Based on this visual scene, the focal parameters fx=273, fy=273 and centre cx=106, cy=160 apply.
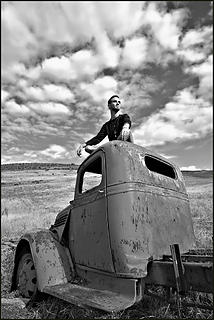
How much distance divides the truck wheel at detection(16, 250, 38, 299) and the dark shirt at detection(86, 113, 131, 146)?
198cm

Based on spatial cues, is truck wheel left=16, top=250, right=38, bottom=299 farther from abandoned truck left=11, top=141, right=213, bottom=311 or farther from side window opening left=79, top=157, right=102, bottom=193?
side window opening left=79, top=157, right=102, bottom=193

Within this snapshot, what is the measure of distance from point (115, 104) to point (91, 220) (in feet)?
5.84

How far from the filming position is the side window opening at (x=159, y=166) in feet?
12.2

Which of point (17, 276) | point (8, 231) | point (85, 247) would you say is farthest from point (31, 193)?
point (85, 247)

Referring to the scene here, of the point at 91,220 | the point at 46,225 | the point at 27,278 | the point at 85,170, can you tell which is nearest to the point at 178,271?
the point at 91,220

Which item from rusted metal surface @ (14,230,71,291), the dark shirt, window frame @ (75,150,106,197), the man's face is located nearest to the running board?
rusted metal surface @ (14,230,71,291)

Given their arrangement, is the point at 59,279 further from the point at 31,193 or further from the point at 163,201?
the point at 31,193

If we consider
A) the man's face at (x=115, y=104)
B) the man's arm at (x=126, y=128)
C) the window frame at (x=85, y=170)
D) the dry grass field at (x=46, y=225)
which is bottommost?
the dry grass field at (x=46, y=225)

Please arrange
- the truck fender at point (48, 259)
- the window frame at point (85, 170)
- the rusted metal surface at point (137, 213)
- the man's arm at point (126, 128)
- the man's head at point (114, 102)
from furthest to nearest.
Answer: the man's head at point (114, 102) < the man's arm at point (126, 128) < the truck fender at point (48, 259) < the window frame at point (85, 170) < the rusted metal surface at point (137, 213)

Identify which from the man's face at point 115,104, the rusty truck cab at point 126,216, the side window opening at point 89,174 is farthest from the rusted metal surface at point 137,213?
the man's face at point 115,104

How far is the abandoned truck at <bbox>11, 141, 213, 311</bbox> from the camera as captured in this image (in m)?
2.52

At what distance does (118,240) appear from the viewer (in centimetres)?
271

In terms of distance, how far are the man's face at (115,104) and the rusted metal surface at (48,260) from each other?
2.09 metres

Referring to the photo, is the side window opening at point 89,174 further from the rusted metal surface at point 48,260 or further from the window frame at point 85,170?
the rusted metal surface at point 48,260
